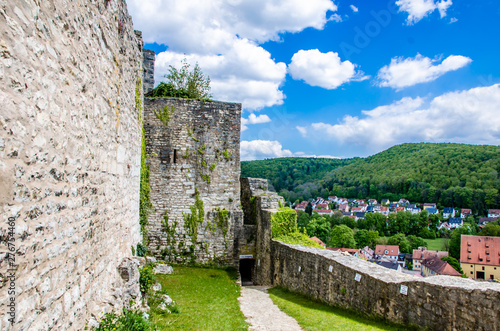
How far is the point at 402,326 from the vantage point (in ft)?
22.0

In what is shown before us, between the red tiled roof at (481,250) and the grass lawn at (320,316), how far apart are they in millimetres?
45543

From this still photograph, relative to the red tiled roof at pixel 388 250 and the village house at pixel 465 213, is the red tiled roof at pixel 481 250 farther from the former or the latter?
the village house at pixel 465 213

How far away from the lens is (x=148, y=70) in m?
13.9

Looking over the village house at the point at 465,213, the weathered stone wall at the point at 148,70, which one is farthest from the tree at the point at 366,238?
the weathered stone wall at the point at 148,70

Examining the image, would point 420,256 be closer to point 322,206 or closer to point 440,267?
point 440,267

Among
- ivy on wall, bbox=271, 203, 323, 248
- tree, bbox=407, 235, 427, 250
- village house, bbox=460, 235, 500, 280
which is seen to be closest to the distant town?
village house, bbox=460, 235, 500, 280

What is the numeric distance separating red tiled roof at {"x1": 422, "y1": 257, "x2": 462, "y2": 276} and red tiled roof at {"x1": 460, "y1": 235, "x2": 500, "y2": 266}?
104 inches

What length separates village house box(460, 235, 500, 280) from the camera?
43.1 meters

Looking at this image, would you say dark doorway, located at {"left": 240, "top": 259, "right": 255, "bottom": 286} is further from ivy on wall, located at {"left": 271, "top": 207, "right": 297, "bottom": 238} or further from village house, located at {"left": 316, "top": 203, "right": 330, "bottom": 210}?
village house, located at {"left": 316, "top": 203, "right": 330, "bottom": 210}

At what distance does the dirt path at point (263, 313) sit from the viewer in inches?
287

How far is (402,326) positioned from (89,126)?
6.98 metres

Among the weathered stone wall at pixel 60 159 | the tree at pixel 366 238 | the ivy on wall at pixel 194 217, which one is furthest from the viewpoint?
the tree at pixel 366 238

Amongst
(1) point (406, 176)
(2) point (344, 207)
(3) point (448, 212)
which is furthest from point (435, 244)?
(1) point (406, 176)

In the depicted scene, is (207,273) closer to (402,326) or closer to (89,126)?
(402,326)
